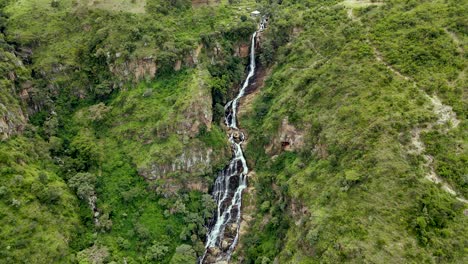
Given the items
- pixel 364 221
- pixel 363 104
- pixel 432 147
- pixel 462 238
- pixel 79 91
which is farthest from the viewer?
pixel 79 91

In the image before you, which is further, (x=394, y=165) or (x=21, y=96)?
(x=21, y=96)

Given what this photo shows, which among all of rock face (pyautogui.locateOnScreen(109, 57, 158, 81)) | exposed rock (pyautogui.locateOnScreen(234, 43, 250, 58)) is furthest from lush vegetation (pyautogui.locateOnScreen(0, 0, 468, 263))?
exposed rock (pyautogui.locateOnScreen(234, 43, 250, 58))

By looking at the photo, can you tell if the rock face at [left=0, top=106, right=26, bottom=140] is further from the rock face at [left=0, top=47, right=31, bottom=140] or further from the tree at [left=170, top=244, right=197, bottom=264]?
the tree at [left=170, top=244, right=197, bottom=264]

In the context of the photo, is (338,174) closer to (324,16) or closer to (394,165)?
(394,165)

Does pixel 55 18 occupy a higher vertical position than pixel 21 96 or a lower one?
higher

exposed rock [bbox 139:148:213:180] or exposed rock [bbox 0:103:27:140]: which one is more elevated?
exposed rock [bbox 0:103:27:140]

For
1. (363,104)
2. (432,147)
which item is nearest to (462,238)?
(432,147)

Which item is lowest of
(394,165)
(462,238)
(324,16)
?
(462,238)
